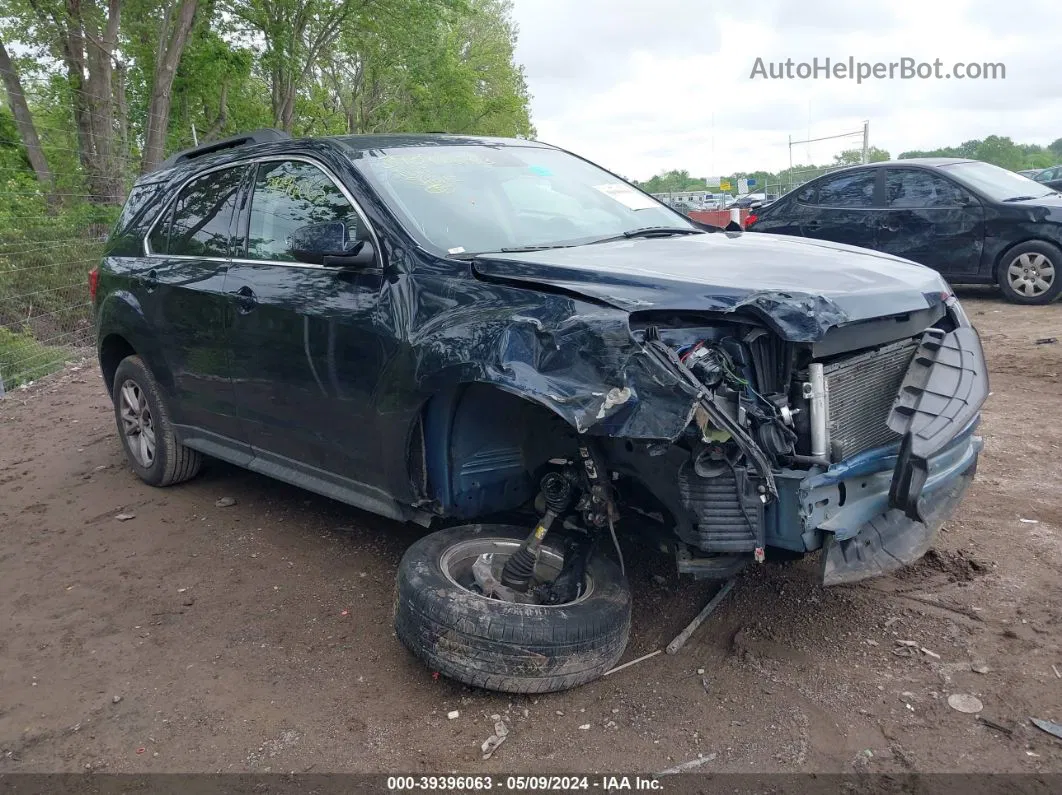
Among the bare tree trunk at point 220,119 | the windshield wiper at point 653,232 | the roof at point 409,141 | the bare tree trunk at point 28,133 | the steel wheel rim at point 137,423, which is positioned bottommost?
the steel wheel rim at point 137,423

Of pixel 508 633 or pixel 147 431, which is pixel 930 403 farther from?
pixel 147 431

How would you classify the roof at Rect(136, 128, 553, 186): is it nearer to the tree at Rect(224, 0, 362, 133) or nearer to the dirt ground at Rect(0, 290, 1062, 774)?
the dirt ground at Rect(0, 290, 1062, 774)

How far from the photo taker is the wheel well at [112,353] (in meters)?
5.54

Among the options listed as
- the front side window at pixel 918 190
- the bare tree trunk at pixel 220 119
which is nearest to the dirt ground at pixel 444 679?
the front side window at pixel 918 190

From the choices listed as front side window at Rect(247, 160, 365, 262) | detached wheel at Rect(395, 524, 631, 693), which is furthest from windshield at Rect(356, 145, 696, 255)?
detached wheel at Rect(395, 524, 631, 693)

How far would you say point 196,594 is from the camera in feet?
13.4

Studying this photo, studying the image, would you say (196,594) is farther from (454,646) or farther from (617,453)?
(617,453)

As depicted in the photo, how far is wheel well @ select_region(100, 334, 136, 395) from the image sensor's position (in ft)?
18.2

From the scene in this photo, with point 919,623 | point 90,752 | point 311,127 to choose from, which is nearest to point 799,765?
point 919,623

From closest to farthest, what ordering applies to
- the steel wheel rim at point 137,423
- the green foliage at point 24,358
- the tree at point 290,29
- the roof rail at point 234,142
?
the roof rail at point 234,142
the steel wheel rim at point 137,423
the green foliage at point 24,358
the tree at point 290,29

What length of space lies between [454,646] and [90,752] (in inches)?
48.7

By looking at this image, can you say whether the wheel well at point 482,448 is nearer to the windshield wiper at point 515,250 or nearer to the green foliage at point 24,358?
the windshield wiper at point 515,250

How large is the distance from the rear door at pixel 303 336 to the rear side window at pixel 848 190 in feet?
25.6

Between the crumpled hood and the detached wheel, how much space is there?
108 cm
